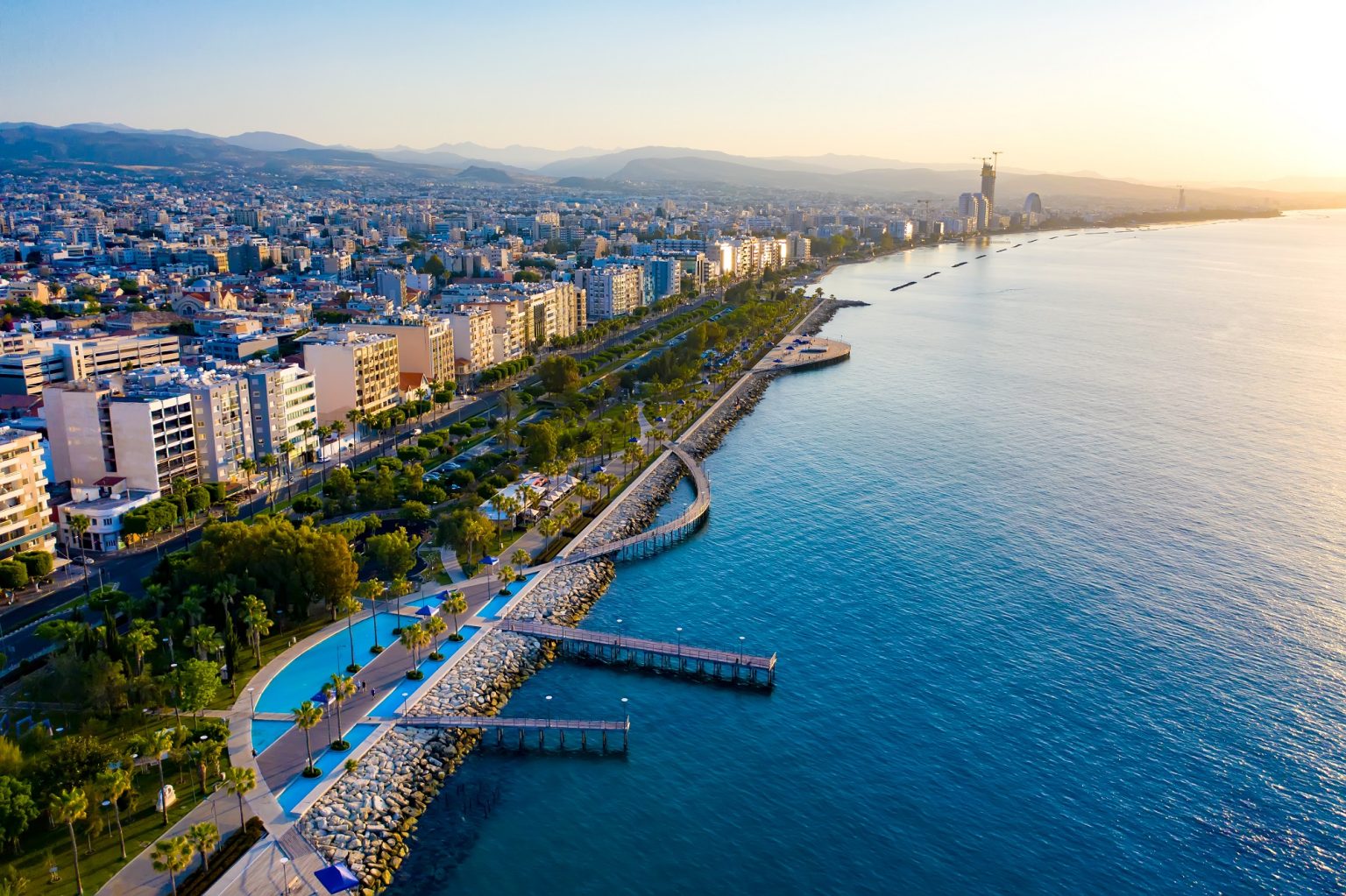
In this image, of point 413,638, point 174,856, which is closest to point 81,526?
point 413,638

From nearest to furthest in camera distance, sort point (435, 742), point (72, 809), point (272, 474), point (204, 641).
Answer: point (72, 809)
point (435, 742)
point (204, 641)
point (272, 474)

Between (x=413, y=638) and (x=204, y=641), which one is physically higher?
(x=204, y=641)

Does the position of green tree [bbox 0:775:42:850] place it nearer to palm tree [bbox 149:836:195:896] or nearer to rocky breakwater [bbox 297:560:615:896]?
palm tree [bbox 149:836:195:896]

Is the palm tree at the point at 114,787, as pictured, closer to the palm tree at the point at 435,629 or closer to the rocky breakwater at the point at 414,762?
the rocky breakwater at the point at 414,762

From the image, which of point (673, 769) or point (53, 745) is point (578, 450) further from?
point (53, 745)

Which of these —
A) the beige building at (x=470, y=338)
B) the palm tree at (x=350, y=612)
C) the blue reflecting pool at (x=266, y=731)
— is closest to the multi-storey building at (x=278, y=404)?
the palm tree at (x=350, y=612)

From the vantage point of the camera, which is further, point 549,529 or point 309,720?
point 549,529

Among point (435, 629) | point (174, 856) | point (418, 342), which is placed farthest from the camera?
point (418, 342)

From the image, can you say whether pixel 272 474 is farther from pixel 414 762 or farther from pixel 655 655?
pixel 414 762

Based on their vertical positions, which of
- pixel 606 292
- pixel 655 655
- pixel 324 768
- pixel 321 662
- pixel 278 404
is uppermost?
pixel 606 292
